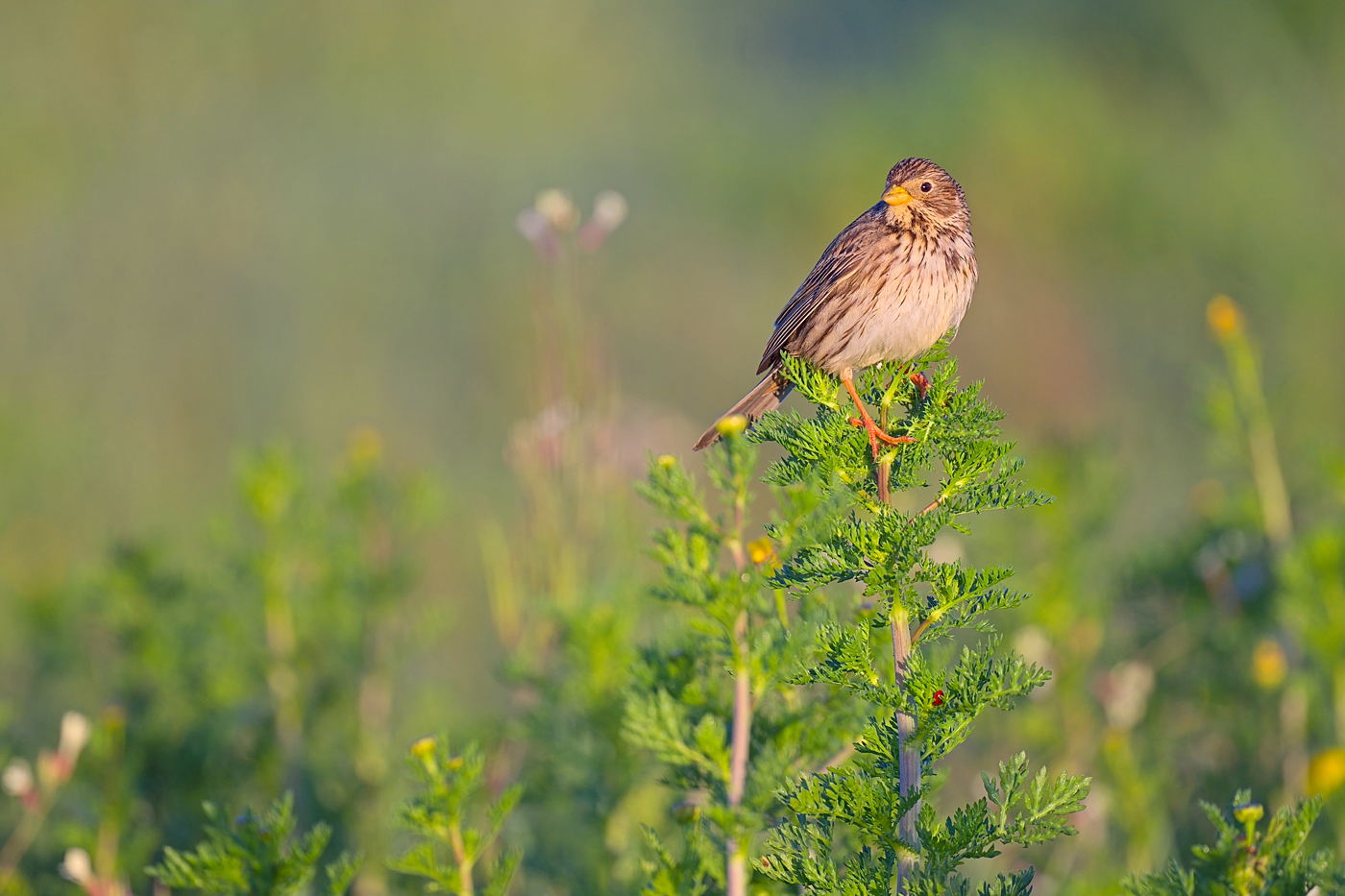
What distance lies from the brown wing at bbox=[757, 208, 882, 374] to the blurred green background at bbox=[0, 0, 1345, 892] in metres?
0.61

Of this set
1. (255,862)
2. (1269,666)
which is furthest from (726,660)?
(1269,666)

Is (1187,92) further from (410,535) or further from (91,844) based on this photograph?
(91,844)

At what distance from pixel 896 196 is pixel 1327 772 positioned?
5.77ft

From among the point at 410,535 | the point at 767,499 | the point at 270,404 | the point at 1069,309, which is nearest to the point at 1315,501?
the point at 410,535

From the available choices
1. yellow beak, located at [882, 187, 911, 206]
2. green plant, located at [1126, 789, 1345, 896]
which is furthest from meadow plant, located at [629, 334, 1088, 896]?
yellow beak, located at [882, 187, 911, 206]

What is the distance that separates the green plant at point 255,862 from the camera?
2000 mm

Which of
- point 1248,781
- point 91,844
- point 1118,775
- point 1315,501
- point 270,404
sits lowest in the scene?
point 91,844

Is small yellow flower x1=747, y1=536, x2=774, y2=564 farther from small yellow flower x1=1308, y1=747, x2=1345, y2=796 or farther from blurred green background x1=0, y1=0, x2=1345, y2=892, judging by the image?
small yellow flower x1=1308, y1=747, x2=1345, y2=796

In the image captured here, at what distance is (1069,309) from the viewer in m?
12.2

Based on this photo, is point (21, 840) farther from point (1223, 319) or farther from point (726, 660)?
point (1223, 319)

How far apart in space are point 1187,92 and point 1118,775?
581 inches

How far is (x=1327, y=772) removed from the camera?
2.67m

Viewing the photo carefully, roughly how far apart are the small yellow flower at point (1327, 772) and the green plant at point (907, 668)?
1.16 meters

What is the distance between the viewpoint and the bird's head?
3297mm
